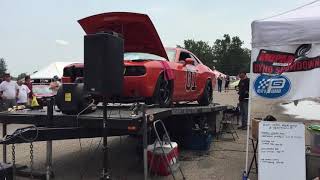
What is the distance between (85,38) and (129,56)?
199 centimetres

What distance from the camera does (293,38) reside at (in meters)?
6.66

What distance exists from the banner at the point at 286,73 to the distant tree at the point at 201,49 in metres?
102

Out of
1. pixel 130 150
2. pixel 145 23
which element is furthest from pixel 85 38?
pixel 130 150

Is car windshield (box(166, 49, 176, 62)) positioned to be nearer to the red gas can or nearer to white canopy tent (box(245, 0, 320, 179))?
the red gas can

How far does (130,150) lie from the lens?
1083cm

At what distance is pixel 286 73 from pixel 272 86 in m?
0.28

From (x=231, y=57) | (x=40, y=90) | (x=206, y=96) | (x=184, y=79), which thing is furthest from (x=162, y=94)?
(x=231, y=57)

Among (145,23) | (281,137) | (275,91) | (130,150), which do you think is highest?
(145,23)

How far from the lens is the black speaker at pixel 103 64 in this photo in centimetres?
627

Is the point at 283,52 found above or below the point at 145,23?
below

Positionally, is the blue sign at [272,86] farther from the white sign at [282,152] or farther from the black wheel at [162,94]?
the black wheel at [162,94]

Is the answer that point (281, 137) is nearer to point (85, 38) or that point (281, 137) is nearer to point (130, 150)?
point (85, 38)

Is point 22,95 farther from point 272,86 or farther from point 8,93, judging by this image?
point 272,86

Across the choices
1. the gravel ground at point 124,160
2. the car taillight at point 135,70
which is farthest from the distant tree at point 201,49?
the car taillight at point 135,70
